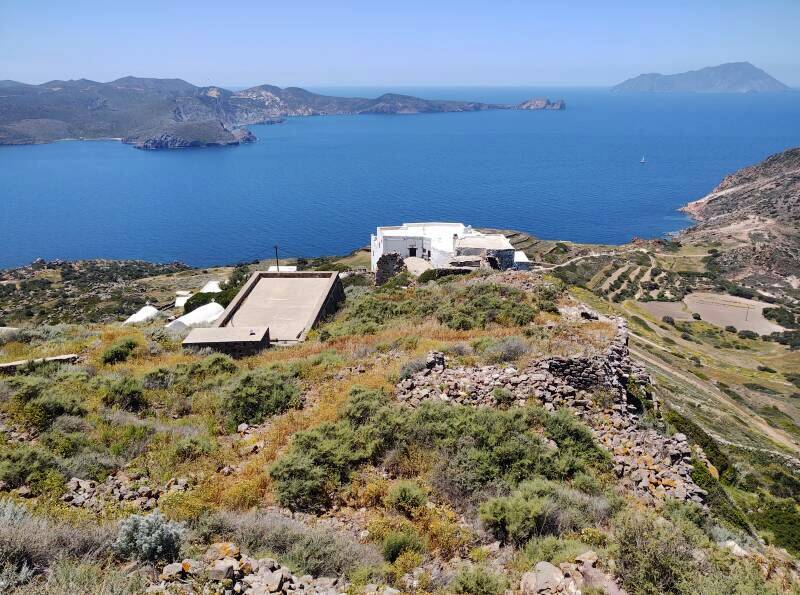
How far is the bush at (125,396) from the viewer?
10781mm

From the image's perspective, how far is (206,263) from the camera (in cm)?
8788

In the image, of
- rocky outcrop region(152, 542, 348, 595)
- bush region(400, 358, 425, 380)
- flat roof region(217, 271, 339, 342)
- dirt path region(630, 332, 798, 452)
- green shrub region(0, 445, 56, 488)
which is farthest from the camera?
dirt path region(630, 332, 798, 452)

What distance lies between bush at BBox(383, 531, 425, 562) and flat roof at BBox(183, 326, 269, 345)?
9863mm

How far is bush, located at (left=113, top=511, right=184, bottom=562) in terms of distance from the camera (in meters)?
5.43

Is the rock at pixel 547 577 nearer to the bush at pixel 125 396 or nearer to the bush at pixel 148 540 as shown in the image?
the bush at pixel 148 540

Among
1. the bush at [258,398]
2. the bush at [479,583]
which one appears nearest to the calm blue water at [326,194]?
the bush at [258,398]

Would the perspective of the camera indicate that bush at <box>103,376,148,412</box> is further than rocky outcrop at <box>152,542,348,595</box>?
Yes

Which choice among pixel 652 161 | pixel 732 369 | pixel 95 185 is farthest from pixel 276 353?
pixel 652 161

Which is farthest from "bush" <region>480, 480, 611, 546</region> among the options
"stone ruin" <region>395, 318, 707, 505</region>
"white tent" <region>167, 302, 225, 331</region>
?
"white tent" <region>167, 302, 225, 331</region>

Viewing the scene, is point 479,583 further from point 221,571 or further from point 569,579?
point 221,571

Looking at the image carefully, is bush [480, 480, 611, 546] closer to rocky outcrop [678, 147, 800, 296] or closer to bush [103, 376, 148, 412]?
bush [103, 376, 148, 412]

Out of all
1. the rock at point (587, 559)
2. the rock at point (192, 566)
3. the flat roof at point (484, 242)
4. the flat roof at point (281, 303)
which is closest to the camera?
the rock at point (192, 566)

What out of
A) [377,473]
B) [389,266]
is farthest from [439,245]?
[377,473]

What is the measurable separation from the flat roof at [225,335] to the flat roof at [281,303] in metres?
1.12
